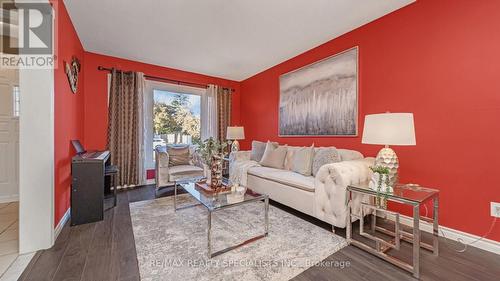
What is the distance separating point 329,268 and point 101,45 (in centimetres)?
442

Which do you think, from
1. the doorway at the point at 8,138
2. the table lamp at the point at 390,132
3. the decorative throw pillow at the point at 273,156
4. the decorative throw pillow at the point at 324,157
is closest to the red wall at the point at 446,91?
the decorative throw pillow at the point at 324,157

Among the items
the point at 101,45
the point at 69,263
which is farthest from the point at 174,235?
the point at 101,45

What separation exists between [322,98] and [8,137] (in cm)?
476

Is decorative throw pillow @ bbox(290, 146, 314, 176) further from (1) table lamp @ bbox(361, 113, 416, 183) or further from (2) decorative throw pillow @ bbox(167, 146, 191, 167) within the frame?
(2) decorative throw pillow @ bbox(167, 146, 191, 167)

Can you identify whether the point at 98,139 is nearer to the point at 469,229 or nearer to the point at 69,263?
the point at 69,263

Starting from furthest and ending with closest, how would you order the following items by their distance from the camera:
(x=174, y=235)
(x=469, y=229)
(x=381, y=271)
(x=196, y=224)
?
1. (x=196, y=224)
2. (x=174, y=235)
3. (x=469, y=229)
4. (x=381, y=271)

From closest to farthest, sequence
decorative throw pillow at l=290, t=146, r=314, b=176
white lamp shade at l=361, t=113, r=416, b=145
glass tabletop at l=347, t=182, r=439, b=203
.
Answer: glass tabletop at l=347, t=182, r=439, b=203, white lamp shade at l=361, t=113, r=416, b=145, decorative throw pillow at l=290, t=146, r=314, b=176

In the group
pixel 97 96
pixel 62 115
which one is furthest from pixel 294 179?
pixel 97 96

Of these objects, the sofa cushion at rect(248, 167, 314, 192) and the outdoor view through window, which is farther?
the outdoor view through window

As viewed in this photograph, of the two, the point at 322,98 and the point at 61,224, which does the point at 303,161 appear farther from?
the point at 61,224

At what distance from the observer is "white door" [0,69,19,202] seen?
9.46 feet

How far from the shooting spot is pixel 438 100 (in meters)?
2.09

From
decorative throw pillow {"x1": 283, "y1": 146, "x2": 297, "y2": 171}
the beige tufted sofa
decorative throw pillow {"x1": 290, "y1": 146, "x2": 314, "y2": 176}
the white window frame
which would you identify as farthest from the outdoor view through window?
the beige tufted sofa

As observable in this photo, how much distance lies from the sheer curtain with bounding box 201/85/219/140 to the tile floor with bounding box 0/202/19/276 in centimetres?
316
